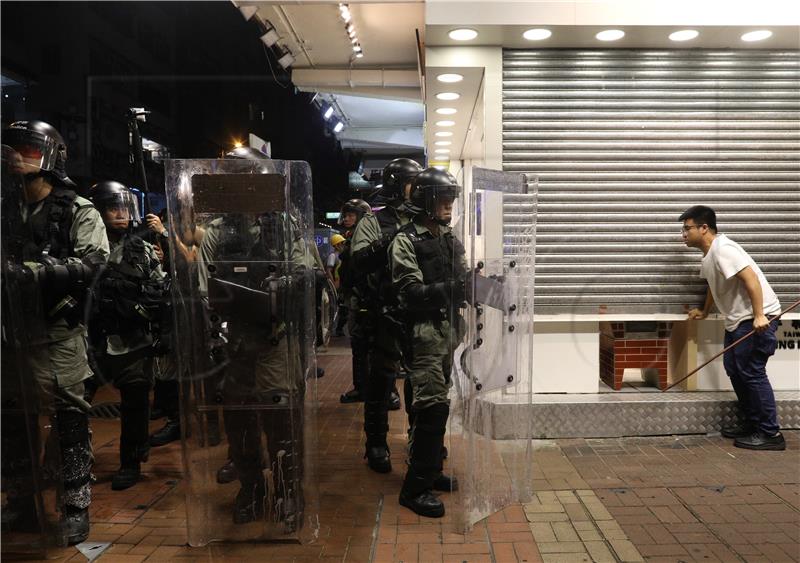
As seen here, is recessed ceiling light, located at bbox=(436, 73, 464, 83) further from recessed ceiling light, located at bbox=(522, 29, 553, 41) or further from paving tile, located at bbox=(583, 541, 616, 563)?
paving tile, located at bbox=(583, 541, 616, 563)

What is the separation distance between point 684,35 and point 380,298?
137 inches

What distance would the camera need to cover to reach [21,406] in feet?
9.37

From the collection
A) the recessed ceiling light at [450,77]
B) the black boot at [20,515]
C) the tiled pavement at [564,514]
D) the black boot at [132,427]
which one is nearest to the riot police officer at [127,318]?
the black boot at [132,427]

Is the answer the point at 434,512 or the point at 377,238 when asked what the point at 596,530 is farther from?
the point at 377,238

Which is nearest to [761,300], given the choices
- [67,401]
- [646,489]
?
[646,489]

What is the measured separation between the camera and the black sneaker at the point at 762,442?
15.0ft

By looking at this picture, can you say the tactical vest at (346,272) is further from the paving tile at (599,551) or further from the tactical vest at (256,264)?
the paving tile at (599,551)

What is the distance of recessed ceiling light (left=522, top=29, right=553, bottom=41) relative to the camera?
4.65m

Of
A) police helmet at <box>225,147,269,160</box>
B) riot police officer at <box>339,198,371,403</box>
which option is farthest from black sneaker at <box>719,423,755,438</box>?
police helmet at <box>225,147,269,160</box>

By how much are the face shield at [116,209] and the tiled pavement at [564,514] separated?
76.4 inches

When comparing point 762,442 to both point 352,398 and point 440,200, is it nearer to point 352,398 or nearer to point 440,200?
point 440,200

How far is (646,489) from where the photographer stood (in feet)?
12.6

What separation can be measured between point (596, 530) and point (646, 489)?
0.79 metres

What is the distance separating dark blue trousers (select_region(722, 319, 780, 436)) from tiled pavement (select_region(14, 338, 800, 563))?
30cm
